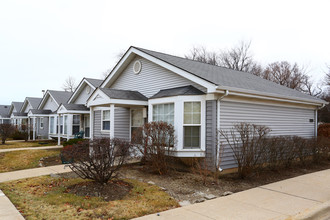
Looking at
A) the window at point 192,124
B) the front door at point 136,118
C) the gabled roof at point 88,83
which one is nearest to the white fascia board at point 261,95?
the window at point 192,124

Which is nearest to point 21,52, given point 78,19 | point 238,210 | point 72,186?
point 78,19

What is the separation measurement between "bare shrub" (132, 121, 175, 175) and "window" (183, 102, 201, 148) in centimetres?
49

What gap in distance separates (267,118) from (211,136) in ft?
9.98

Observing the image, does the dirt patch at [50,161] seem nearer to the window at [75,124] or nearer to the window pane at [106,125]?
the window pane at [106,125]

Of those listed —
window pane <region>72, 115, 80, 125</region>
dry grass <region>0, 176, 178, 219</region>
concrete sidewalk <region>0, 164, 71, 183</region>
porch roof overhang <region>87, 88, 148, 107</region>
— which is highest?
porch roof overhang <region>87, 88, 148, 107</region>

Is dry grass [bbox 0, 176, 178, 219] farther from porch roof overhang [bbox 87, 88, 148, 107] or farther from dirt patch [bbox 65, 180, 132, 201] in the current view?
porch roof overhang [bbox 87, 88, 148, 107]

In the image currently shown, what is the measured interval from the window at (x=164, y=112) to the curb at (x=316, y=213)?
4.73 meters

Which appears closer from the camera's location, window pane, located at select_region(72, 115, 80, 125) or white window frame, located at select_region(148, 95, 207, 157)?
white window frame, located at select_region(148, 95, 207, 157)

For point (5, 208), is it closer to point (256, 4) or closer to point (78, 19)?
point (78, 19)

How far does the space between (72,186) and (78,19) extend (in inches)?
384

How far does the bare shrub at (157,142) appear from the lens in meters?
7.73

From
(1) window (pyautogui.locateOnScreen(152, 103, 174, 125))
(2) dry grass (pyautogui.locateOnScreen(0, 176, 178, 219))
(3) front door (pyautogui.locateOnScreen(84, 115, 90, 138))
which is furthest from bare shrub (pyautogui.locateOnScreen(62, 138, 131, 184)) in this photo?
(3) front door (pyautogui.locateOnScreen(84, 115, 90, 138))

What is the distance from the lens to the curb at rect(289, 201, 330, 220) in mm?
4605

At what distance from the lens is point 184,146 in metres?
8.06
